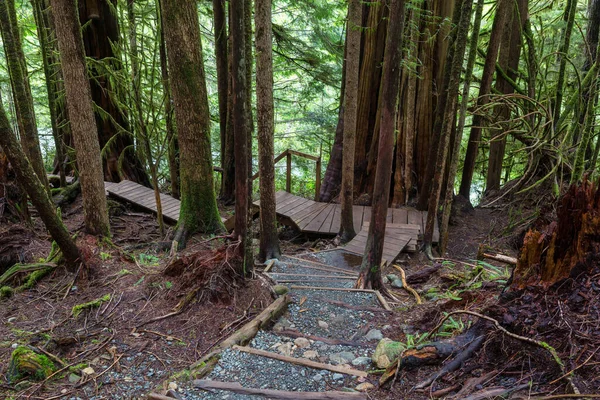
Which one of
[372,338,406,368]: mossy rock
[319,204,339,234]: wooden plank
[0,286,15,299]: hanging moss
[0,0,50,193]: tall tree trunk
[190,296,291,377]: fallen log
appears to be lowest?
[319,204,339,234]: wooden plank

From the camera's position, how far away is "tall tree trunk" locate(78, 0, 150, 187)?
888cm

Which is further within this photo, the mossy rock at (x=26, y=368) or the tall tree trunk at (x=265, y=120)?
the tall tree trunk at (x=265, y=120)

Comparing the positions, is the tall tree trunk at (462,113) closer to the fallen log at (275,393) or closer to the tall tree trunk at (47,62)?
the fallen log at (275,393)

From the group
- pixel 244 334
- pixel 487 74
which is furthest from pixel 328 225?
pixel 244 334

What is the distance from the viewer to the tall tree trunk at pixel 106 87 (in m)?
8.88

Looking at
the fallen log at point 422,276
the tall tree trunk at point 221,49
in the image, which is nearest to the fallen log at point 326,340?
the fallen log at point 422,276

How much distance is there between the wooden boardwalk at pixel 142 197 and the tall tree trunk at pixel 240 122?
13.1 feet

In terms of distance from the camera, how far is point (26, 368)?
2785 millimetres

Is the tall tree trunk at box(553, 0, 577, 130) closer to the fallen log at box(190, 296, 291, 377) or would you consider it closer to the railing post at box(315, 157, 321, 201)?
the railing post at box(315, 157, 321, 201)

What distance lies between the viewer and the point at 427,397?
227 cm

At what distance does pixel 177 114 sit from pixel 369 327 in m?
4.43

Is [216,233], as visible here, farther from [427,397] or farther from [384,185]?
[427,397]

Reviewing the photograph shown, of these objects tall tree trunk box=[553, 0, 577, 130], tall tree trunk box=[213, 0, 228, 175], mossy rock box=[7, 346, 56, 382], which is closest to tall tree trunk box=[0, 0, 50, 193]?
mossy rock box=[7, 346, 56, 382]

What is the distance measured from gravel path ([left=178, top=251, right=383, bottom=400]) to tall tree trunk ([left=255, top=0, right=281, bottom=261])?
0.99 meters
